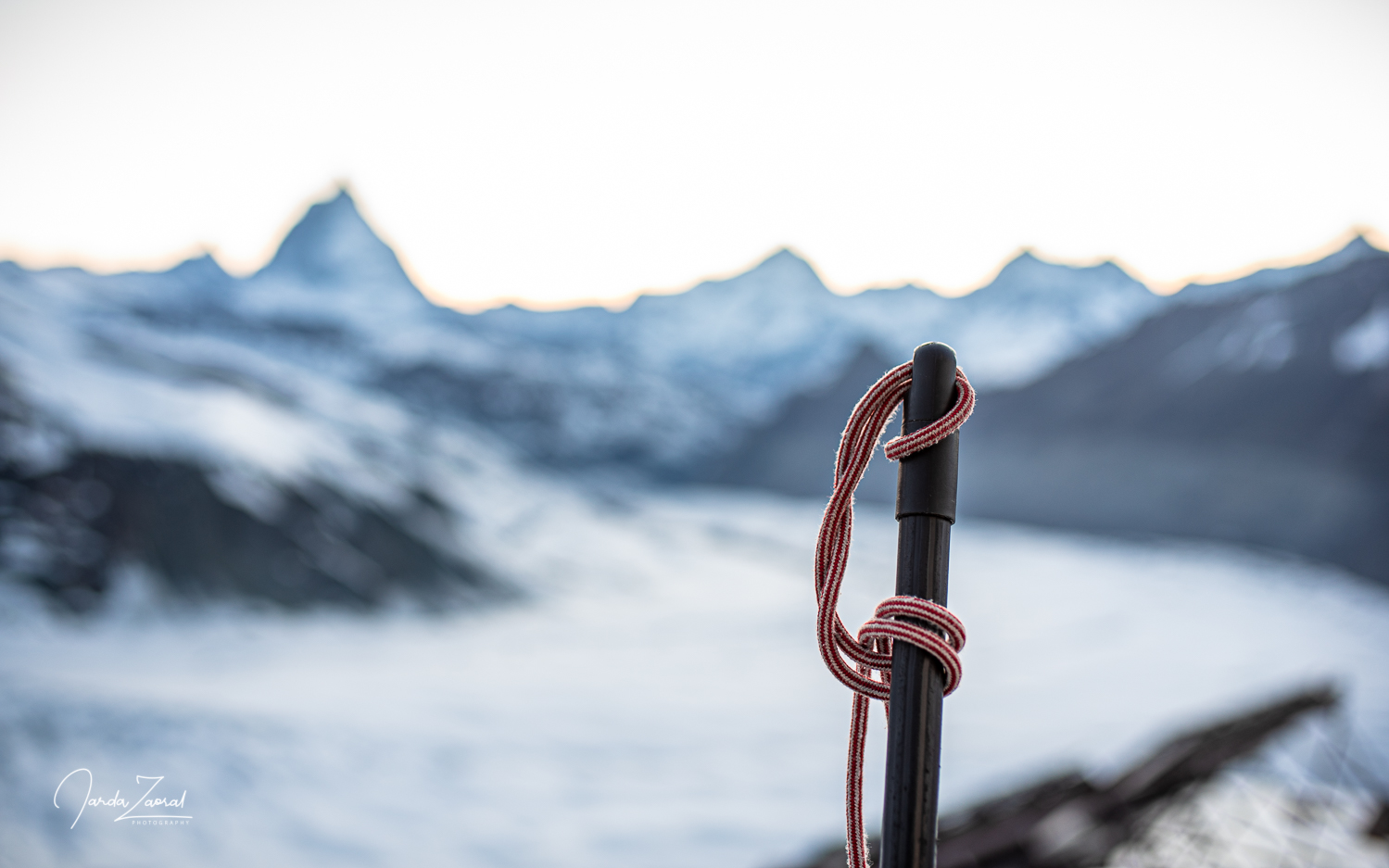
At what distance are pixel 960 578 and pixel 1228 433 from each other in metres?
10.5

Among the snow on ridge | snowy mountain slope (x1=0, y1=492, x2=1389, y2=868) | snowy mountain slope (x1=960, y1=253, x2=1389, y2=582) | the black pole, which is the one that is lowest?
the black pole

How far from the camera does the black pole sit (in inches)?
31.8

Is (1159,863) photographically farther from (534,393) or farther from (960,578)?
(534,393)

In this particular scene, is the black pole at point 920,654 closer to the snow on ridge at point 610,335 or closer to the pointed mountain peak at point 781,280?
the snow on ridge at point 610,335

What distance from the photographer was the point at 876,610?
2.85 ft

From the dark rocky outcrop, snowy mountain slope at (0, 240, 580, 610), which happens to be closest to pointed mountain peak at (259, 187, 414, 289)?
snowy mountain slope at (0, 240, 580, 610)

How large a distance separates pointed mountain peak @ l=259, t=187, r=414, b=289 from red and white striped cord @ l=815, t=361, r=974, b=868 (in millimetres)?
57848

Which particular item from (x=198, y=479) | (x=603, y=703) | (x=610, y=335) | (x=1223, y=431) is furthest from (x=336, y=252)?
(x=1223, y=431)

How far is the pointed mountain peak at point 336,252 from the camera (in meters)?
54.0
